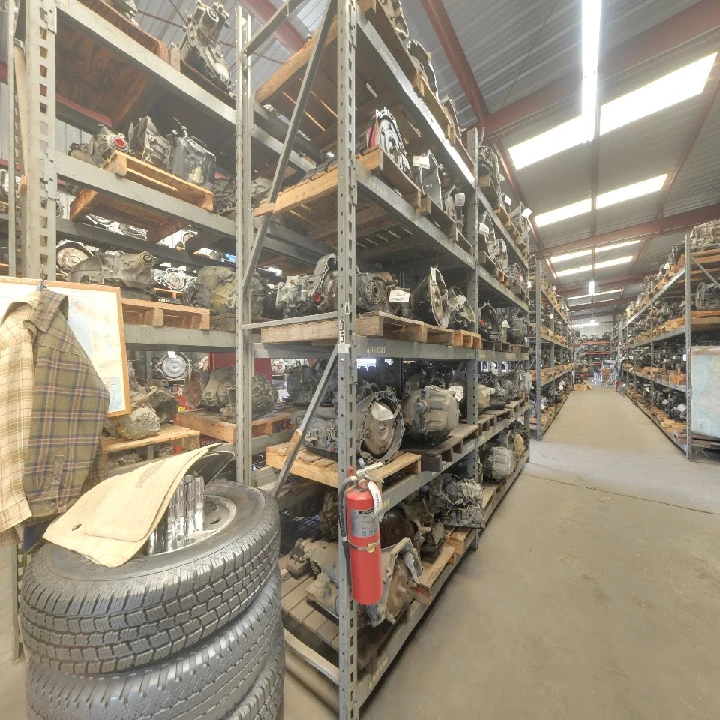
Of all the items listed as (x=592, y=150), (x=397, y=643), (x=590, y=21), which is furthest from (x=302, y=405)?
(x=592, y=150)

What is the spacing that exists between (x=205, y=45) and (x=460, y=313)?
3.05 m

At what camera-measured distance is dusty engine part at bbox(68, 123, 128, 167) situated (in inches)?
85.8

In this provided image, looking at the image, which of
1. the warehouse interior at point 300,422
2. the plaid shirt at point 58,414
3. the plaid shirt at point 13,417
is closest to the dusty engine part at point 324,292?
the warehouse interior at point 300,422

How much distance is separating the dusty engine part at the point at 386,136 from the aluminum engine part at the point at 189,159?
4.87ft

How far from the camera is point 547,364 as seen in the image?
10664mm

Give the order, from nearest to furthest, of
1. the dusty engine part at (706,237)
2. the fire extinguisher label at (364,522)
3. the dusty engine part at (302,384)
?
the fire extinguisher label at (364,522) < the dusty engine part at (302,384) < the dusty engine part at (706,237)

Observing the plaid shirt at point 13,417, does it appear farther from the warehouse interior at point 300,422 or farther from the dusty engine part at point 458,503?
the dusty engine part at point 458,503

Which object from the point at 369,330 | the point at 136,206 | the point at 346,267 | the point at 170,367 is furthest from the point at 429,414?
the point at 170,367

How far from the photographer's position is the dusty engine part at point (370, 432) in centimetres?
190

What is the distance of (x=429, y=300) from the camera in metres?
2.28

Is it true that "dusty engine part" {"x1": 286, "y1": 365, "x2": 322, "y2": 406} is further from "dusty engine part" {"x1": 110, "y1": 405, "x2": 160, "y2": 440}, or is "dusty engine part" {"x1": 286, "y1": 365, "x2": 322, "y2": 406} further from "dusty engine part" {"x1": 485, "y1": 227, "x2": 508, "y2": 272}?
"dusty engine part" {"x1": 485, "y1": 227, "x2": 508, "y2": 272}

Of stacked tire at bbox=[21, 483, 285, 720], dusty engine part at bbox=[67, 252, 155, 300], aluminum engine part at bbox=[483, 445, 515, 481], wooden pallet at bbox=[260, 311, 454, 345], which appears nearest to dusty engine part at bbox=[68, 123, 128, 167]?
dusty engine part at bbox=[67, 252, 155, 300]

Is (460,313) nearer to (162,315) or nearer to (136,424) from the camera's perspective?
(162,315)

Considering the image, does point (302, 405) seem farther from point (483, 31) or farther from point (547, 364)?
point (547, 364)
